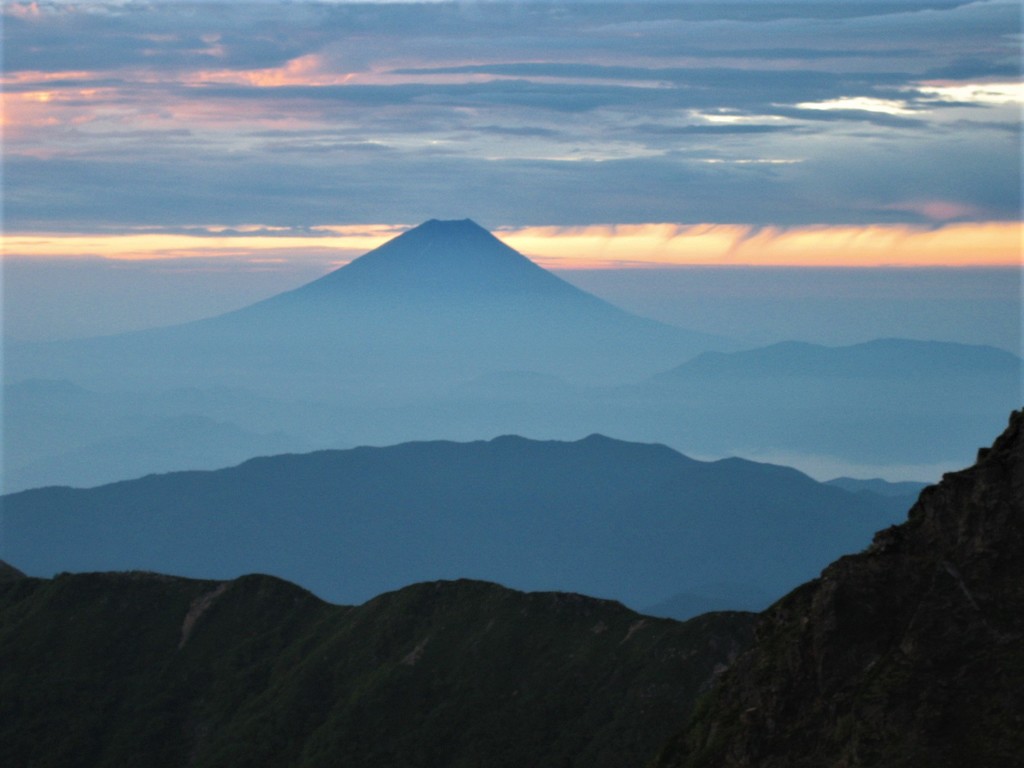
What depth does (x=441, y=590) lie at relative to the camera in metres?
110

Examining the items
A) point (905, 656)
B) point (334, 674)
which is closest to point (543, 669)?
point (334, 674)

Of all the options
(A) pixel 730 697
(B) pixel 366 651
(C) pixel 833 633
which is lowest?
(B) pixel 366 651

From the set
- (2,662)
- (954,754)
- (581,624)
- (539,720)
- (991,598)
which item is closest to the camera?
(954,754)

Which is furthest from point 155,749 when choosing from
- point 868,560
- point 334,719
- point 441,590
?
point 868,560

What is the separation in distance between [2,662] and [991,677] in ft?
293

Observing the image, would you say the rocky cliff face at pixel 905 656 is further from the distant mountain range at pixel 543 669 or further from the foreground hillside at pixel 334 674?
the foreground hillside at pixel 334 674

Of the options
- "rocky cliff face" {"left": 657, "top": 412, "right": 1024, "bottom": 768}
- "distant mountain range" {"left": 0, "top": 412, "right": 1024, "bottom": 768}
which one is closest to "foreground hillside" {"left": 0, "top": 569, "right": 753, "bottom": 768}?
"distant mountain range" {"left": 0, "top": 412, "right": 1024, "bottom": 768}

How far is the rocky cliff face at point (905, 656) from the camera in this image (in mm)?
52406

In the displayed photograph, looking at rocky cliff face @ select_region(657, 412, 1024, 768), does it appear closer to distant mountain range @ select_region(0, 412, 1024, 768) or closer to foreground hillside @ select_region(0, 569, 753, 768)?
distant mountain range @ select_region(0, 412, 1024, 768)

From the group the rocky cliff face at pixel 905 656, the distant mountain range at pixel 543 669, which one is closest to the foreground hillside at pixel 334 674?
the distant mountain range at pixel 543 669

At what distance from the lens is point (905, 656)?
A: 55.7 m

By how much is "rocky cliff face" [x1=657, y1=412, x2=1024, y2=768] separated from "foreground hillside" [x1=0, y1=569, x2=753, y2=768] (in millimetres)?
24495

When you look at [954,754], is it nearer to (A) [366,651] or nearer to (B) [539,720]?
(B) [539,720]

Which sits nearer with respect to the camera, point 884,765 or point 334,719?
Result: point 884,765
